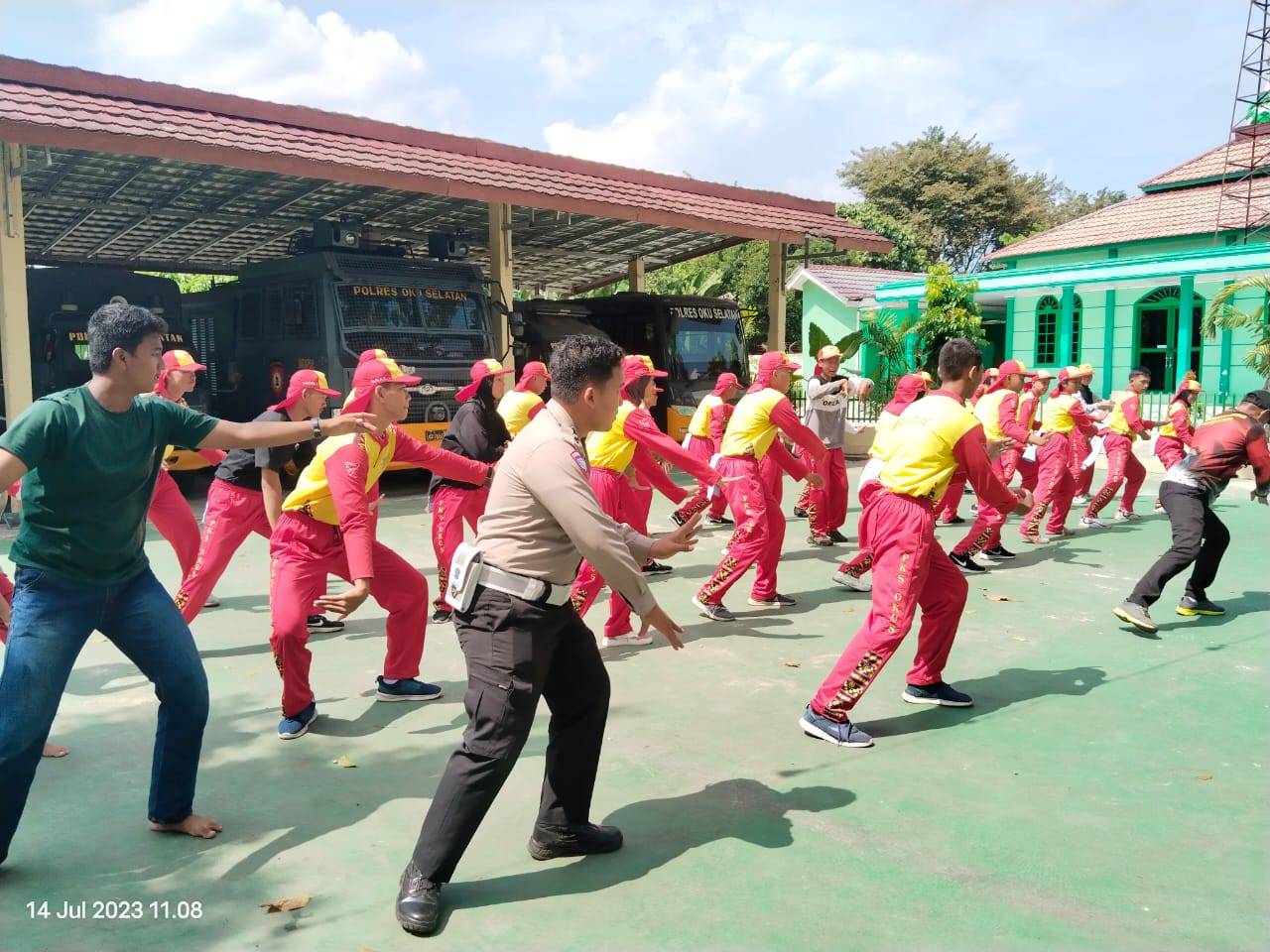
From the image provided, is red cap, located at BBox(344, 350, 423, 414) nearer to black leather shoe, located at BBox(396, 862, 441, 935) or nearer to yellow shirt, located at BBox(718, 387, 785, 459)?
black leather shoe, located at BBox(396, 862, 441, 935)

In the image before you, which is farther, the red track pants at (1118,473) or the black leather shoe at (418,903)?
the red track pants at (1118,473)

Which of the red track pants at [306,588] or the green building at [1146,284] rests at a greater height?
the green building at [1146,284]

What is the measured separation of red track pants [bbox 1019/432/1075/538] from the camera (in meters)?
9.77

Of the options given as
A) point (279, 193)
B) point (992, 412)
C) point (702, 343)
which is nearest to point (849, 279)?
point (702, 343)

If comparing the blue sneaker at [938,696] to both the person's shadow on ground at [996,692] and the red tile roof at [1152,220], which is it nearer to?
the person's shadow on ground at [996,692]

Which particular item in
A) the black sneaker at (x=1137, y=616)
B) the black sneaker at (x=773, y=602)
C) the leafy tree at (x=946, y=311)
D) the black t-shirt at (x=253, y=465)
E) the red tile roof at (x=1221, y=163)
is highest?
the red tile roof at (x=1221, y=163)

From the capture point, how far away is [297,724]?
184 inches

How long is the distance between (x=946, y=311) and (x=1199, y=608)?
49.6 ft

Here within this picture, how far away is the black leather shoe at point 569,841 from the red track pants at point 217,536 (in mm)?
3332

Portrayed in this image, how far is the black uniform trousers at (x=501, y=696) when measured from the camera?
3074 mm

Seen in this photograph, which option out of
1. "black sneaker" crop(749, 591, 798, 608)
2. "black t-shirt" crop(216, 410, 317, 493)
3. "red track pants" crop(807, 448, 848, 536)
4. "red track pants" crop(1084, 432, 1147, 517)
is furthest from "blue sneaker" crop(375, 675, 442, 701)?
"red track pants" crop(1084, 432, 1147, 517)

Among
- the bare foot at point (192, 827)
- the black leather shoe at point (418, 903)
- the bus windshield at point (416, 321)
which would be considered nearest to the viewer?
the black leather shoe at point (418, 903)

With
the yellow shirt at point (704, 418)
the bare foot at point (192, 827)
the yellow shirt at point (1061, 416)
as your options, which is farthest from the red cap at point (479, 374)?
the yellow shirt at point (1061, 416)

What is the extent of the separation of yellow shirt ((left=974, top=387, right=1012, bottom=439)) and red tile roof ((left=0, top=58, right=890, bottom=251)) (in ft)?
20.8
